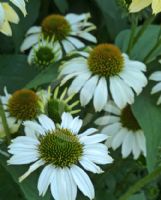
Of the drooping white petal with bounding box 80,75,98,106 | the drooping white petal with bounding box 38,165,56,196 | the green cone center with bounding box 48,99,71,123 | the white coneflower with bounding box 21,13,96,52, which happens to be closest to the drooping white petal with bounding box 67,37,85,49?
the white coneflower with bounding box 21,13,96,52

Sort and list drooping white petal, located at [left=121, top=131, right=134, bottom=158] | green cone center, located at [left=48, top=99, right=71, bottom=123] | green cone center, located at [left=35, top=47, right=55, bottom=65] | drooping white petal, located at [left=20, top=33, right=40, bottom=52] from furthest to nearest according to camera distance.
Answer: drooping white petal, located at [left=20, top=33, right=40, bottom=52] < green cone center, located at [left=35, top=47, right=55, bottom=65] < drooping white petal, located at [left=121, top=131, right=134, bottom=158] < green cone center, located at [left=48, top=99, right=71, bottom=123]

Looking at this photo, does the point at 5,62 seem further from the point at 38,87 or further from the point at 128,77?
the point at 128,77

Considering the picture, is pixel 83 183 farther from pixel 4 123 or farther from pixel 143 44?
pixel 143 44

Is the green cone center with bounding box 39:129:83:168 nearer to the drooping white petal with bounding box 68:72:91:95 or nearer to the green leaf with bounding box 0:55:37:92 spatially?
the drooping white petal with bounding box 68:72:91:95

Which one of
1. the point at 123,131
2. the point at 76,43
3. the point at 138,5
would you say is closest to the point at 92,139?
the point at 138,5

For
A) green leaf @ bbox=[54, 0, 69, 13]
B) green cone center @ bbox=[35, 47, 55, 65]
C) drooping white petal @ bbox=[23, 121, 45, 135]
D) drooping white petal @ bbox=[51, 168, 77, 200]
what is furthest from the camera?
green leaf @ bbox=[54, 0, 69, 13]

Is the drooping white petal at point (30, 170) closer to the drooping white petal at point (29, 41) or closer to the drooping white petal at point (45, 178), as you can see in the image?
the drooping white petal at point (45, 178)

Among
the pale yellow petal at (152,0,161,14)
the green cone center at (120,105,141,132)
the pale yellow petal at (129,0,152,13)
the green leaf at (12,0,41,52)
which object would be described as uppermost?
the pale yellow petal at (152,0,161,14)

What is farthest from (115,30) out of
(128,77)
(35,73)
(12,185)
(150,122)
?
(12,185)
